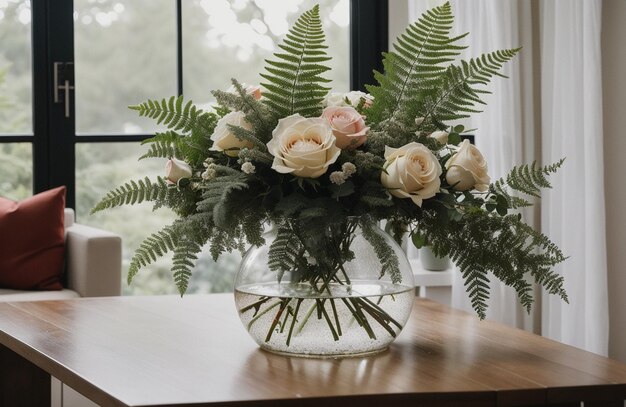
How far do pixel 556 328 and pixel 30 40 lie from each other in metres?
2.74

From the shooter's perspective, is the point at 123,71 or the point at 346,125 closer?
the point at 346,125

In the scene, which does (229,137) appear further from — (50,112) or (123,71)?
(123,71)

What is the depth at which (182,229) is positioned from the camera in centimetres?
179

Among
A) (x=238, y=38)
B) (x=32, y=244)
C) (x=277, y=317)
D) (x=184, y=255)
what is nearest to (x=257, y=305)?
(x=277, y=317)

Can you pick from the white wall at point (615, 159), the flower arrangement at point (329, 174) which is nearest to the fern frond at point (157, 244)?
the flower arrangement at point (329, 174)

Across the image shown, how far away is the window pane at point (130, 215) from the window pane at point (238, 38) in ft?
1.45

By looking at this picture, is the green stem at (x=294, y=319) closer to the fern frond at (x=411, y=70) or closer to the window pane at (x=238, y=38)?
the fern frond at (x=411, y=70)

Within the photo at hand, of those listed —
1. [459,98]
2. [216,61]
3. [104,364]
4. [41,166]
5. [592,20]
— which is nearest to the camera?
[104,364]

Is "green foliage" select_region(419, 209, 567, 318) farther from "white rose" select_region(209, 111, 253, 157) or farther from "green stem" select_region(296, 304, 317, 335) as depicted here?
"white rose" select_region(209, 111, 253, 157)

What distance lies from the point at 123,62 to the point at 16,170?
Answer: 29.0 inches

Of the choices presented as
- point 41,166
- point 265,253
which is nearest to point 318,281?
point 265,253

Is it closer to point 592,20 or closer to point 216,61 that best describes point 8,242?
point 216,61

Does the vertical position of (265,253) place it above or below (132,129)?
below

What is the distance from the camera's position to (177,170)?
1830 millimetres
